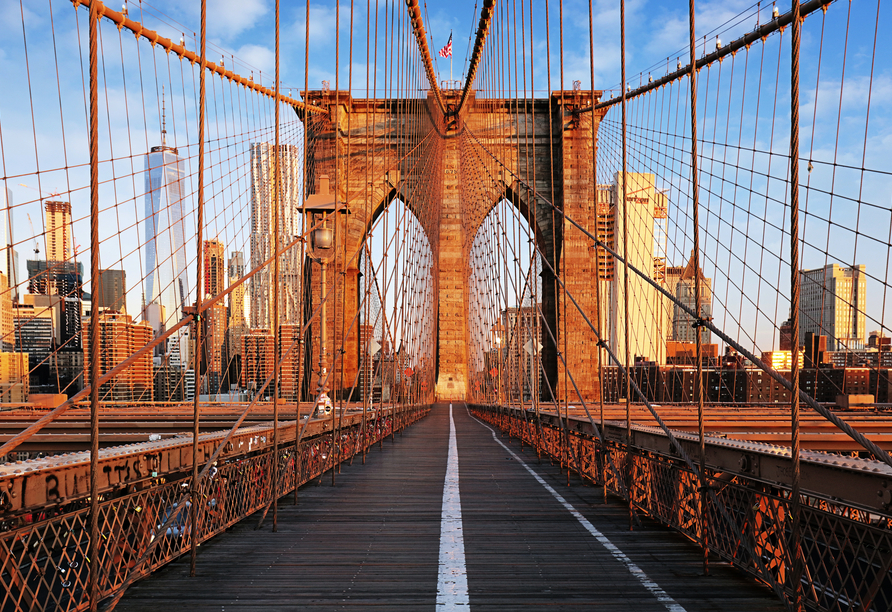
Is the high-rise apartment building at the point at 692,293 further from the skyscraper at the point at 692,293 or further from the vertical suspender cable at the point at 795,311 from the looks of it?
the vertical suspender cable at the point at 795,311

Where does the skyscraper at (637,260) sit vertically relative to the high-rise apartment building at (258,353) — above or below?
above

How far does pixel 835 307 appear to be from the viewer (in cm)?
1648

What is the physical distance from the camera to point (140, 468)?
439 centimetres

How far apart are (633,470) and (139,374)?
22370 millimetres

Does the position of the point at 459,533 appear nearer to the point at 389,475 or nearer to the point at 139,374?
the point at 389,475

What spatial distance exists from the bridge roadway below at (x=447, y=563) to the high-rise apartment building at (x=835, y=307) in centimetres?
1068

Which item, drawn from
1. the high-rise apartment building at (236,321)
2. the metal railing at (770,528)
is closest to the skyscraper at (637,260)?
the high-rise apartment building at (236,321)

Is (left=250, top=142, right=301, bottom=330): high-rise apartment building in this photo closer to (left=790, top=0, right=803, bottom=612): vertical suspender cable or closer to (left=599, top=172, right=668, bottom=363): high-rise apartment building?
(left=599, top=172, right=668, bottom=363): high-rise apartment building

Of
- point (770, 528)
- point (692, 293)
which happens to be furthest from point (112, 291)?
point (770, 528)

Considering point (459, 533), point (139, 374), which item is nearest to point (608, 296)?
point (139, 374)

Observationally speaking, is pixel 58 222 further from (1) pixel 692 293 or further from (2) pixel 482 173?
(2) pixel 482 173

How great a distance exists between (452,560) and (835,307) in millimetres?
15528

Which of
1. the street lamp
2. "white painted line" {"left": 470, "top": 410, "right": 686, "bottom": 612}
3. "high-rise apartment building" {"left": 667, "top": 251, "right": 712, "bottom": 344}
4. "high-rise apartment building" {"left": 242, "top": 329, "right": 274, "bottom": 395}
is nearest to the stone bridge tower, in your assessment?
"high-rise apartment building" {"left": 242, "top": 329, "right": 274, "bottom": 395}

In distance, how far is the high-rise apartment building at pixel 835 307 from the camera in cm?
1488
